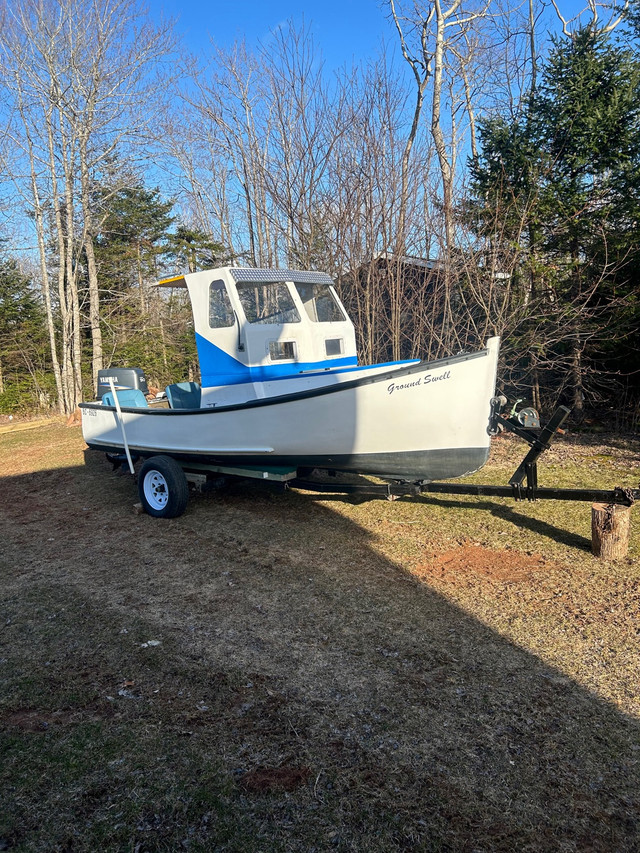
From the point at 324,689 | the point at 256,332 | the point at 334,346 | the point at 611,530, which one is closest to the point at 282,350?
the point at 256,332

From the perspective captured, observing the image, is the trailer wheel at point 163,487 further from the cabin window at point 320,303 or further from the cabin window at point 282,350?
the cabin window at point 320,303

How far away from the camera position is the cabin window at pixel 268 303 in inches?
224

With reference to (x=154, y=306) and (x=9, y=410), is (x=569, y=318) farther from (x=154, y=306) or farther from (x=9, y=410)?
(x=9, y=410)

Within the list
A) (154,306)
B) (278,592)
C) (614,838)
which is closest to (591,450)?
(278,592)

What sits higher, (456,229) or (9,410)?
(456,229)

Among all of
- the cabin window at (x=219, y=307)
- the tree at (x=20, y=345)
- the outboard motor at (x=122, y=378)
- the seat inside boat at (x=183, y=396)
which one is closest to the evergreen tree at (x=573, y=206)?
the cabin window at (x=219, y=307)

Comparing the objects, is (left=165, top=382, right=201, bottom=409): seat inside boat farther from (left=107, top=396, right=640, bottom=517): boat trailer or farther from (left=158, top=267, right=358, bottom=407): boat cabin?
(left=158, top=267, right=358, bottom=407): boat cabin

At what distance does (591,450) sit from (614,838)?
661cm

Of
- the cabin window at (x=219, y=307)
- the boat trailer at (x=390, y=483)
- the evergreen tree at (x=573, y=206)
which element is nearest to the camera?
the boat trailer at (x=390, y=483)

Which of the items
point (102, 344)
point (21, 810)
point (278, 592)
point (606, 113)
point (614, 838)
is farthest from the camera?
point (102, 344)

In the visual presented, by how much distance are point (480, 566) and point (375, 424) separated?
4.51 ft

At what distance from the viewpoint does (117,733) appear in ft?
A: 8.58

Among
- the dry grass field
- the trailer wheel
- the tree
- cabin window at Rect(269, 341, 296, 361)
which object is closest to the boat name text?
the dry grass field

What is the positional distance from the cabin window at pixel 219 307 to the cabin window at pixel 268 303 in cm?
15
